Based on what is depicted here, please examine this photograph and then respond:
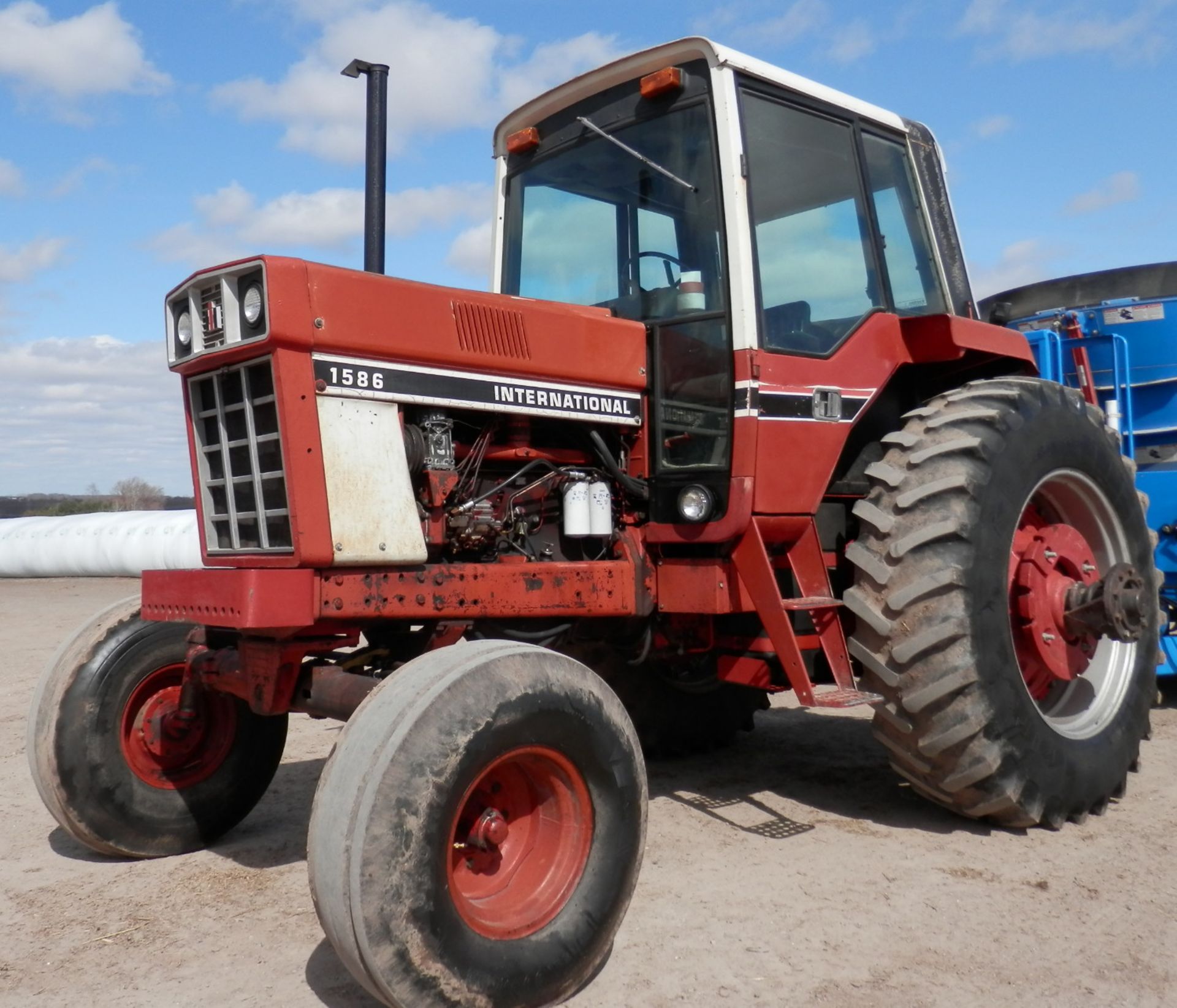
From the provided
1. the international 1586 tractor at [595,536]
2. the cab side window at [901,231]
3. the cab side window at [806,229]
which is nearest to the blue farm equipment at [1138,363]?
the cab side window at [901,231]

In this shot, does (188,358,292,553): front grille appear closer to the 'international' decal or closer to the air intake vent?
the 'international' decal

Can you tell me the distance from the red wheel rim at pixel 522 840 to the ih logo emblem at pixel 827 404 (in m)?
1.86

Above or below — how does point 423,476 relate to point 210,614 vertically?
above

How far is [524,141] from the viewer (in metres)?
5.00

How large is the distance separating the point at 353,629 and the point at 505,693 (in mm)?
875

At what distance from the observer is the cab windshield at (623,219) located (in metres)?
4.32

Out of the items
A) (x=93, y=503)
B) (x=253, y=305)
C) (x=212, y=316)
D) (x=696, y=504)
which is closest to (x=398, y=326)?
(x=253, y=305)

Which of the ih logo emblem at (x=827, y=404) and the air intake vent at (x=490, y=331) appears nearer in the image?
the air intake vent at (x=490, y=331)

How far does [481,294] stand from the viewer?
3.91m

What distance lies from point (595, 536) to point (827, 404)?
1046 mm

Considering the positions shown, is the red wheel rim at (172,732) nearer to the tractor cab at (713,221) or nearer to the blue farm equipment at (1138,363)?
the tractor cab at (713,221)

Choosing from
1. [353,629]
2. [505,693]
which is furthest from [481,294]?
[505,693]

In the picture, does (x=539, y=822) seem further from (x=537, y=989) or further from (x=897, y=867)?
(x=897, y=867)

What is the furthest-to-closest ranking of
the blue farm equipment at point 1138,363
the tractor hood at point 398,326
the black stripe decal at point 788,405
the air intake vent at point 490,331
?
the blue farm equipment at point 1138,363, the black stripe decal at point 788,405, the air intake vent at point 490,331, the tractor hood at point 398,326
